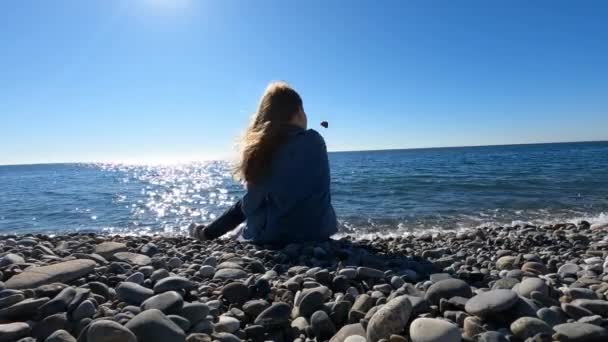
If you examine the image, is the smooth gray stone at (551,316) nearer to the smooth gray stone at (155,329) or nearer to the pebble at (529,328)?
the pebble at (529,328)

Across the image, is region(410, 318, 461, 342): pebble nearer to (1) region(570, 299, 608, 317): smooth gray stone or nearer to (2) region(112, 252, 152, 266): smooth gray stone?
(1) region(570, 299, 608, 317): smooth gray stone

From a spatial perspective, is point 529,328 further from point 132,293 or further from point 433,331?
point 132,293

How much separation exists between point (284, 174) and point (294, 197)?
0.26 meters

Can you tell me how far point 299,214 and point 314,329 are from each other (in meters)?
2.17

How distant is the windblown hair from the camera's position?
4.04 metres

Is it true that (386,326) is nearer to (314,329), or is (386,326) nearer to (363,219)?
(314,329)

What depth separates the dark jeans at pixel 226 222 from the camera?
4.71 metres

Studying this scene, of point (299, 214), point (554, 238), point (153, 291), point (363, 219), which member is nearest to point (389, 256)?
point (299, 214)

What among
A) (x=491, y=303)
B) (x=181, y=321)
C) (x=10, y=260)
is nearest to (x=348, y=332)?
(x=491, y=303)

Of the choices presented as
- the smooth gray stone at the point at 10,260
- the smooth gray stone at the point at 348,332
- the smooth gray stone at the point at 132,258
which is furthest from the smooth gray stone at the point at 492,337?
the smooth gray stone at the point at 10,260

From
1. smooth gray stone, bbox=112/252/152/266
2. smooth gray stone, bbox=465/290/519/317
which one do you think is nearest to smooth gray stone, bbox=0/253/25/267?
smooth gray stone, bbox=112/252/152/266

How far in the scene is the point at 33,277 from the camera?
2402mm

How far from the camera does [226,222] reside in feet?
15.7

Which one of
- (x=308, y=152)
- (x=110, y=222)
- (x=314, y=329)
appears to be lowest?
(x=110, y=222)
